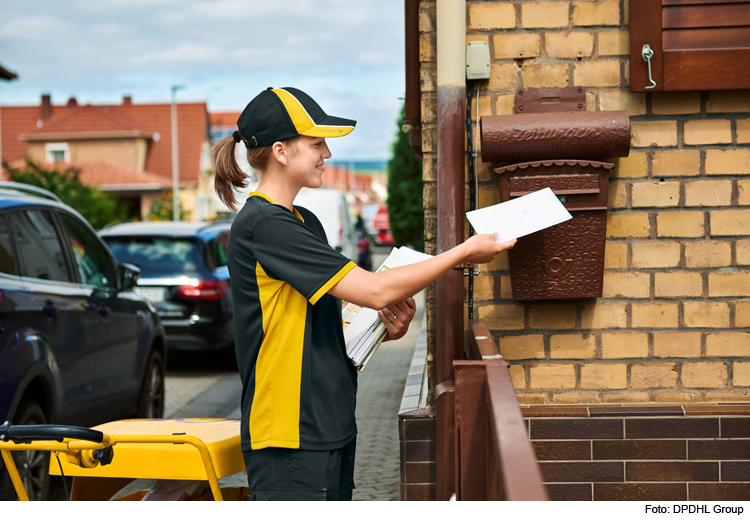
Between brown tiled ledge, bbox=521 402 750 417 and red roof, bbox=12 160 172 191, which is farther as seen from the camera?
red roof, bbox=12 160 172 191

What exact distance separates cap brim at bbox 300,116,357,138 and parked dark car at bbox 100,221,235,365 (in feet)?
26.7

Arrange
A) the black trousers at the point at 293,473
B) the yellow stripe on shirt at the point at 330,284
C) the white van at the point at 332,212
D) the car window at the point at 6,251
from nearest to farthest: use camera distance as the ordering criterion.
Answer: the yellow stripe on shirt at the point at 330,284 < the black trousers at the point at 293,473 < the car window at the point at 6,251 < the white van at the point at 332,212

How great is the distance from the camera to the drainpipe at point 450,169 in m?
3.81

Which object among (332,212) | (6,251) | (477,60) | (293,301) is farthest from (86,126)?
(293,301)

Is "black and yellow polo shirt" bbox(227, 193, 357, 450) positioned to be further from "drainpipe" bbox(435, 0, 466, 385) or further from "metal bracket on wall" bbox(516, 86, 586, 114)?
"metal bracket on wall" bbox(516, 86, 586, 114)

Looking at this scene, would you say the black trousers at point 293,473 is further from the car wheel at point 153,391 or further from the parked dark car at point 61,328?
the car wheel at point 153,391

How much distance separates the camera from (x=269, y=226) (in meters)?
2.78

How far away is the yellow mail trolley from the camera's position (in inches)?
120

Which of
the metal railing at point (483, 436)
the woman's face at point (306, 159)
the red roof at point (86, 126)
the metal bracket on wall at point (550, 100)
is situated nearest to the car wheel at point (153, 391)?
the metal railing at point (483, 436)

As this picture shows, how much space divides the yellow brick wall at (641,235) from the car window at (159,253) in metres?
7.49

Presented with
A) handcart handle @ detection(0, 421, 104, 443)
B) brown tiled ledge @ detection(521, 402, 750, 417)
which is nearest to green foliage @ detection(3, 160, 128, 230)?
brown tiled ledge @ detection(521, 402, 750, 417)

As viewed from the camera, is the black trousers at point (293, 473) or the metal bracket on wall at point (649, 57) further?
the metal bracket on wall at point (649, 57)

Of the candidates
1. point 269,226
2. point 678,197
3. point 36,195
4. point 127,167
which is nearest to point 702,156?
point 678,197

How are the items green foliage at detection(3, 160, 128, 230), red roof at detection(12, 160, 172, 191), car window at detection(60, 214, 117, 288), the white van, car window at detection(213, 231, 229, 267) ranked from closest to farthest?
1. car window at detection(60, 214, 117, 288)
2. car window at detection(213, 231, 229, 267)
3. the white van
4. green foliage at detection(3, 160, 128, 230)
5. red roof at detection(12, 160, 172, 191)
